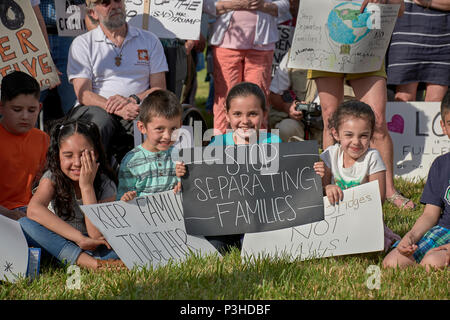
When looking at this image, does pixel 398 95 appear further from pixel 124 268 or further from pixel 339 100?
pixel 124 268

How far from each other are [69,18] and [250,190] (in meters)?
2.69

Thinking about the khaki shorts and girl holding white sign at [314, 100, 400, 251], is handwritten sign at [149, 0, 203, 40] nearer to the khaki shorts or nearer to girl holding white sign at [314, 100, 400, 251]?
the khaki shorts

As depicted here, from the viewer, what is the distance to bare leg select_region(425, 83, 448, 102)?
237 inches

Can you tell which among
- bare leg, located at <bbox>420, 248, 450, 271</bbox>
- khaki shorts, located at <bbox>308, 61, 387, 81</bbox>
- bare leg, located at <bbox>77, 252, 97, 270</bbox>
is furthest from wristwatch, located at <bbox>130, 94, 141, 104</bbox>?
bare leg, located at <bbox>420, 248, 450, 271</bbox>

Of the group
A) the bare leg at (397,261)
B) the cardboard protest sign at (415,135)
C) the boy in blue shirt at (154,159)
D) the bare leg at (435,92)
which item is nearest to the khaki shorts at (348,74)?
the bare leg at (435,92)

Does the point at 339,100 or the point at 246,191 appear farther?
the point at 339,100

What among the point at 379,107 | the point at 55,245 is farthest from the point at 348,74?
the point at 55,245

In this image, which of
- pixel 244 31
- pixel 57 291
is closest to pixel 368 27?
pixel 244 31

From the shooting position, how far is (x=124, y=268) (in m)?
3.49

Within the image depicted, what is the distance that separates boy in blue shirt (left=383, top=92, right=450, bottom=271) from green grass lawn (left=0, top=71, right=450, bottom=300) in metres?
0.11

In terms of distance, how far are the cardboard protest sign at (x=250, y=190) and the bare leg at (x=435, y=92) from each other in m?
2.80

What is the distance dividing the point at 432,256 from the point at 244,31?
321 centimetres

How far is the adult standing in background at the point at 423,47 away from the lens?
18.9ft

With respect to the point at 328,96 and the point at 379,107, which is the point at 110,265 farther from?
the point at 379,107
